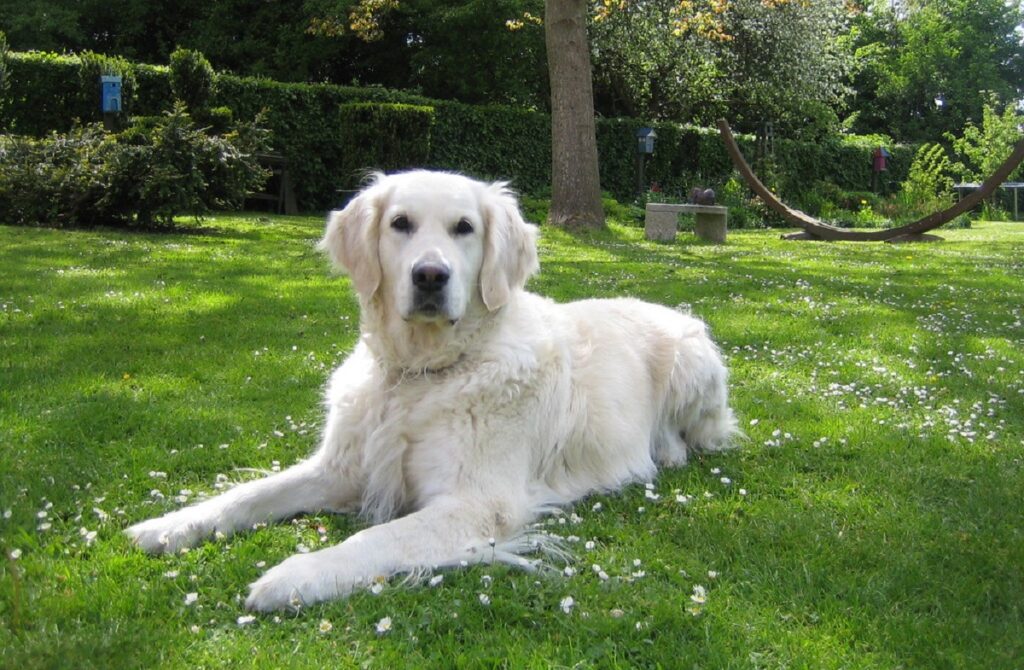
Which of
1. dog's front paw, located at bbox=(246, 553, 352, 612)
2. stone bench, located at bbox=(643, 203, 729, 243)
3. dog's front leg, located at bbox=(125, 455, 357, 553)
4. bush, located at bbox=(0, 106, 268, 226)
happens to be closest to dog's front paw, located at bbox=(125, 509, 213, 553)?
dog's front leg, located at bbox=(125, 455, 357, 553)

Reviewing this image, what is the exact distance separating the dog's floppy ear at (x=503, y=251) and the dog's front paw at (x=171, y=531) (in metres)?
1.48

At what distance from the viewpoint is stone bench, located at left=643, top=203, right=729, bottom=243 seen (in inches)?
635

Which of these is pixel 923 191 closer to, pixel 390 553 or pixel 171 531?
pixel 390 553

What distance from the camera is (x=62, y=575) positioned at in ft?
9.59

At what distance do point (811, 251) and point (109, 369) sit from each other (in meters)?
12.5

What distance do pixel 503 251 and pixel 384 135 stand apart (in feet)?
50.4

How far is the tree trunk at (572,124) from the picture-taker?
1591 cm

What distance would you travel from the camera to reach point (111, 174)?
12.6 metres

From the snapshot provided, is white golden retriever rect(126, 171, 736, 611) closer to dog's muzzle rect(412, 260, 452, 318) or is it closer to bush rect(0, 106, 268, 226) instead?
dog's muzzle rect(412, 260, 452, 318)

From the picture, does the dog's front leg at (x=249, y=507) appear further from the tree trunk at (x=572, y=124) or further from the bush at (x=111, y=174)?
the tree trunk at (x=572, y=124)

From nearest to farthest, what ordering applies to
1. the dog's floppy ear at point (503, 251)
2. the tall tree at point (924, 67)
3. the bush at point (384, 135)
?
the dog's floppy ear at point (503, 251)
the bush at point (384, 135)
the tall tree at point (924, 67)

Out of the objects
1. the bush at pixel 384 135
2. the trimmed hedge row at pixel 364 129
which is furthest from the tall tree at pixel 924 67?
the bush at pixel 384 135

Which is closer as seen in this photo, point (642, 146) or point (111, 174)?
point (111, 174)

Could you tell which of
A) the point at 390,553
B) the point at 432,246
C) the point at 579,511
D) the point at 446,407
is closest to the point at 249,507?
the point at 390,553
